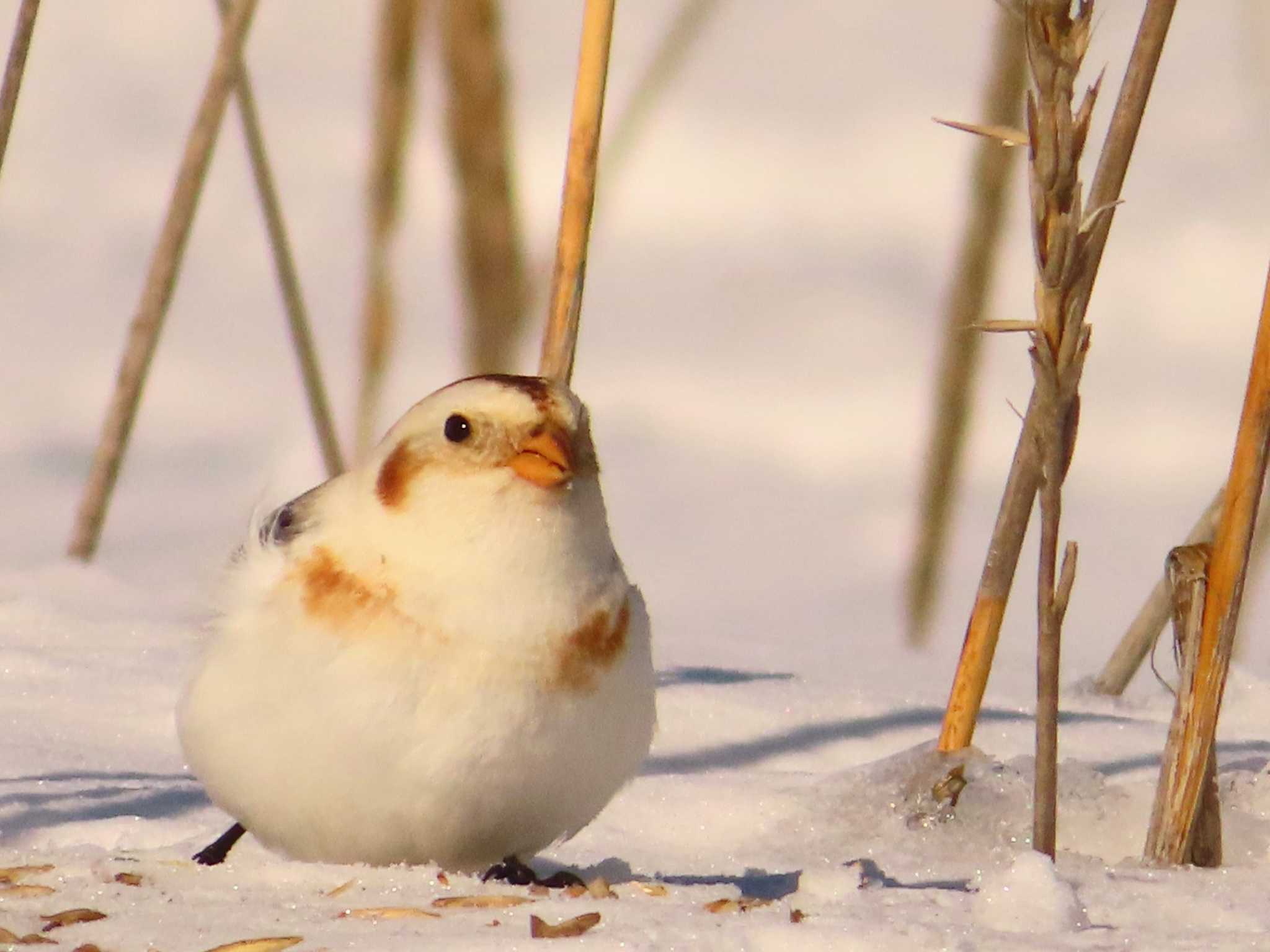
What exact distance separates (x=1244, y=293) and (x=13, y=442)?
4104 millimetres

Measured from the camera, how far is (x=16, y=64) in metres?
2.58

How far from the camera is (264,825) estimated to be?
2.17 m

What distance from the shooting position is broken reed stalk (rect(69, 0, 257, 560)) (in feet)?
12.0

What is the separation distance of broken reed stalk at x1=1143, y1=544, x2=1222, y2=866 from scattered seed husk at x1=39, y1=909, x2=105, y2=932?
109 cm

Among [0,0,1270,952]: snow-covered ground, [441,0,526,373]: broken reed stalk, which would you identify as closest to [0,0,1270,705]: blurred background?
[0,0,1270,952]: snow-covered ground

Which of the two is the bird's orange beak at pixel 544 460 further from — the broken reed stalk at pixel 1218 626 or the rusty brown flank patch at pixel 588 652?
the broken reed stalk at pixel 1218 626

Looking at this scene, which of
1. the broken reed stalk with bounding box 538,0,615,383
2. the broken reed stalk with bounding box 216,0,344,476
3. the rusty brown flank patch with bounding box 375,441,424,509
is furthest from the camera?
the broken reed stalk with bounding box 216,0,344,476

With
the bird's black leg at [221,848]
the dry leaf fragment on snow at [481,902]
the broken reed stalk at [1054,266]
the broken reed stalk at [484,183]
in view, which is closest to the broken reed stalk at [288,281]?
the broken reed stalk at [484,183]

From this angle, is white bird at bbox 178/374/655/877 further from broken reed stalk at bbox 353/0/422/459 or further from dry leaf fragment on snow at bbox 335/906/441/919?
broken reed stalk at bbox 353/0/422/459

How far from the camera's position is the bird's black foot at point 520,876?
2160 millimetres

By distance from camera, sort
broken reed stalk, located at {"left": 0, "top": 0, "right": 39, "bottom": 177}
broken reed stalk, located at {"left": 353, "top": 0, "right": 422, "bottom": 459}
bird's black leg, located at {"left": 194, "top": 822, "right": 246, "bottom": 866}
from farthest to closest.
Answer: broken reed stalk, located at {"left": 353, "top": 0, "right": 422, "bottom": 459}, broken reed stalk, located at {"left": 0, "top": 0, "right": 39, "bottom": 177}, bird's black leg, located at {"left": 194, "top": 822, "right": 246, "bottom": 866}

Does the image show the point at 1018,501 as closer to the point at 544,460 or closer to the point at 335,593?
the point at 544,460

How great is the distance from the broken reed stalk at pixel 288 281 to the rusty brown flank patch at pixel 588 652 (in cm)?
183

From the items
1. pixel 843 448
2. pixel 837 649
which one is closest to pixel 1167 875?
pixel 837 649
